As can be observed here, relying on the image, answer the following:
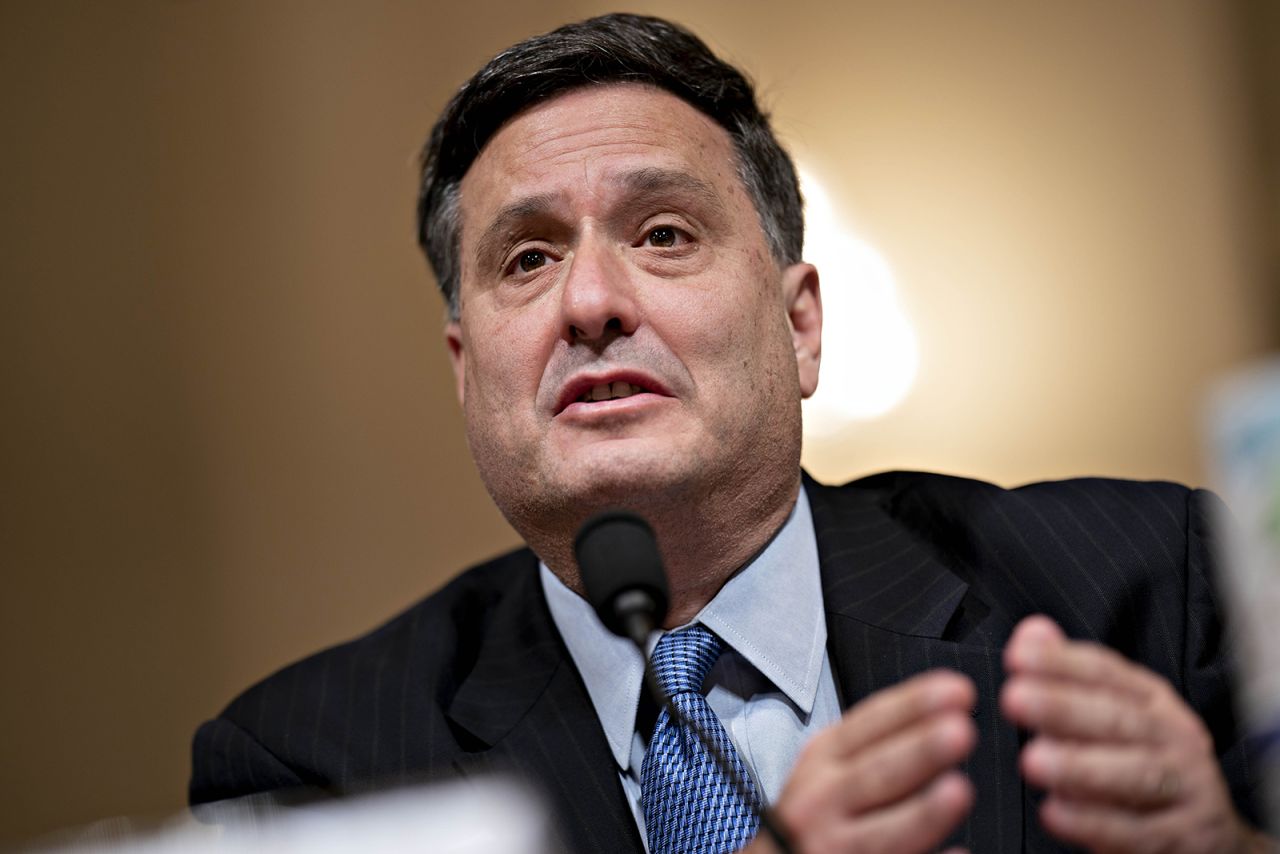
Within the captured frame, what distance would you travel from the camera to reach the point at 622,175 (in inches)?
56.2

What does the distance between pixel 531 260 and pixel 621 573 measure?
63 cm

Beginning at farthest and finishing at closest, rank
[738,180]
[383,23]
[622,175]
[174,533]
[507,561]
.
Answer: [383,23], [174,533], [507,561], [738,180], [622,175]

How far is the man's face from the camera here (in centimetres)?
131

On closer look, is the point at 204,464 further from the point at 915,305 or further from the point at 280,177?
the point at 915,305

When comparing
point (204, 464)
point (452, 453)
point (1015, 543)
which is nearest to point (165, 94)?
point (204, 464)

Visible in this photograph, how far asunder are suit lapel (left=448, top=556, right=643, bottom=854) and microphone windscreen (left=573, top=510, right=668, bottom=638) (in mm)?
393

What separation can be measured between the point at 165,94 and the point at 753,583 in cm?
187

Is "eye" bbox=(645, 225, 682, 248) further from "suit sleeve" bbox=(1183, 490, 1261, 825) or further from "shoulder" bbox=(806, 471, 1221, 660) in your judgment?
"suit sleeve" bbox=(1183, 490, 1261, 825)

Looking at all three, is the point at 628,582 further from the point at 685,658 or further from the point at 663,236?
the point at 663,236

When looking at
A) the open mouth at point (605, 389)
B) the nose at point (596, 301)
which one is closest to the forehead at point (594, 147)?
the nose at point (596, 301)

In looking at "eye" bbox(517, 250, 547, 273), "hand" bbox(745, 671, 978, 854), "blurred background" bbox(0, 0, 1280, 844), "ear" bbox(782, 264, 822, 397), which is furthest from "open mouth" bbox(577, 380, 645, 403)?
"blurred background" bbox(0, 0, 1280, 844)

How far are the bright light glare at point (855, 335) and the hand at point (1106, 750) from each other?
74.0 inches

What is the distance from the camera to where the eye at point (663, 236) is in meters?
1.45

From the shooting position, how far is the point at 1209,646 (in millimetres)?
1303
